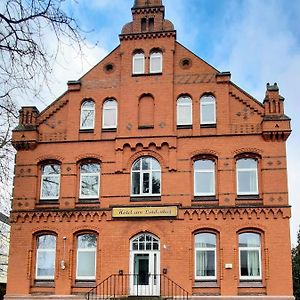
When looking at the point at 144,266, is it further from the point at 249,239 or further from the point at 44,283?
the point at 249,239

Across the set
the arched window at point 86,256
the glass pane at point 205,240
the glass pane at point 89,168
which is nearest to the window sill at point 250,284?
the glass pane at point 205,240

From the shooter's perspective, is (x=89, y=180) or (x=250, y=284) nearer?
(x=250, y=284)

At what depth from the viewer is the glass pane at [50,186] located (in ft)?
74.2

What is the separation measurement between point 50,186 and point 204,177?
6.60 meters

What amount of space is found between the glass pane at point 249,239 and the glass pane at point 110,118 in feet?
23.4

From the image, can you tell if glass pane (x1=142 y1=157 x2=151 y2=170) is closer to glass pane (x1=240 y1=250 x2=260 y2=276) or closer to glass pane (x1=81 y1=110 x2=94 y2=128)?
glass pane (x1=81 y1=110 x2=94 y2=128)

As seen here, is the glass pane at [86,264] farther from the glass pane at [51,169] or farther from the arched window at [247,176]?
the arched window at [247,176]

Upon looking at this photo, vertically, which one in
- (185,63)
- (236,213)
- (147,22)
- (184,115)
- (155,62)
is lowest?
(236,213)

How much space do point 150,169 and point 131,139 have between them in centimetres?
149

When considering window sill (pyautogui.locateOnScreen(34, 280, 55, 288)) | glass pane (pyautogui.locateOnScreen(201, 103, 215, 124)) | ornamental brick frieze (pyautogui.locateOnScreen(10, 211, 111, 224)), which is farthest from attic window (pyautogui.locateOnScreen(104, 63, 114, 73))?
window sill (pyautogui.locateOnScreen(34, 280, 55, 288))

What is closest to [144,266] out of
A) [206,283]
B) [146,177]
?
[206,283]

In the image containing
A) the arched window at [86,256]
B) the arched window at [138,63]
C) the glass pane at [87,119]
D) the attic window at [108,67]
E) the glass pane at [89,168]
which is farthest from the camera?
the attic window at [108,67]

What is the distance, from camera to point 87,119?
23.1 meters

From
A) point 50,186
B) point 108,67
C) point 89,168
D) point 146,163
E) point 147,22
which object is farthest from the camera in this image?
point 108,67
